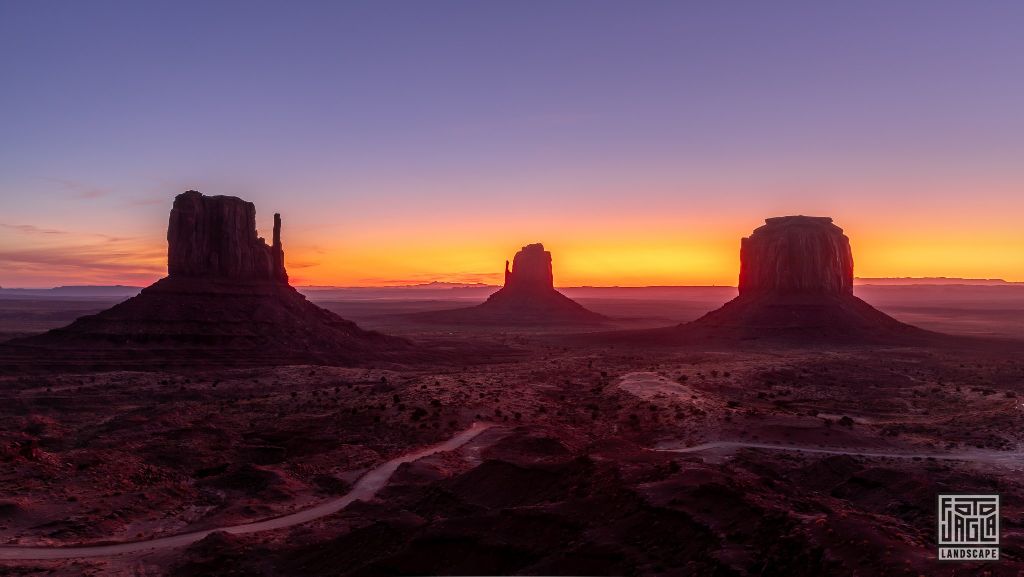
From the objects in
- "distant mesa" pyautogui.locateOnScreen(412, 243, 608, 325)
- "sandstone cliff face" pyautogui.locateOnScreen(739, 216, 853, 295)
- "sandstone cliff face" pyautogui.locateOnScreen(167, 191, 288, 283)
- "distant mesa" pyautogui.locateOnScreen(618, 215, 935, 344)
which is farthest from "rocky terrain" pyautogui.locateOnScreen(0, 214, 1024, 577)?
"distant mesa" pyautogui.locateOnScreen(412, 243, 608, 325)

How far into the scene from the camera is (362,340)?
74.0 m

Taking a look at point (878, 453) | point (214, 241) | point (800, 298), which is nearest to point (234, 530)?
point (878, 453)

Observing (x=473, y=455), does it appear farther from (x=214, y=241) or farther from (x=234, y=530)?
(x=214, y=241)

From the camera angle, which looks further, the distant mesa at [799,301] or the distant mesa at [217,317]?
the distant mesa at [799,301]

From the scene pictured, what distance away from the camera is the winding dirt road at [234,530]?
1933 centimetres

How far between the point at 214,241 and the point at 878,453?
2843 inches

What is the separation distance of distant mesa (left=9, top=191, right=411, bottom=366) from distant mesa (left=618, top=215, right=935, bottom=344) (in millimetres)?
49547

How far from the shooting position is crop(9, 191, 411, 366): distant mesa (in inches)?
2420

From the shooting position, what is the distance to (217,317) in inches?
2630

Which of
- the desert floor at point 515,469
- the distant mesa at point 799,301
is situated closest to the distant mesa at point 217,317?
the desert floor at point 515,469

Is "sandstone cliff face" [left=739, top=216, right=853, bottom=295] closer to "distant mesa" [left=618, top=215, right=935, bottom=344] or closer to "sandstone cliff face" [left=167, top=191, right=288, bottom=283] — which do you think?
"distant mesa" [left=618, top=215, right=935, bottom=344]

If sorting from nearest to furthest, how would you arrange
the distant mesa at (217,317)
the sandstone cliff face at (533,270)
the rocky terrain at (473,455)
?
the rocky terrain at (473,455) → the distant mesa at (217,317) → the sandstone cliff face at (533,270)

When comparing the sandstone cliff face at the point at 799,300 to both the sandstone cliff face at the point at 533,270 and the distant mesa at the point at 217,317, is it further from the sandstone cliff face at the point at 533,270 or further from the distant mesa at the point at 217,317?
the sandstone cliff face at the point at 533,270

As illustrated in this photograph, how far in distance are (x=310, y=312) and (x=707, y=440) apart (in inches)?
2251
